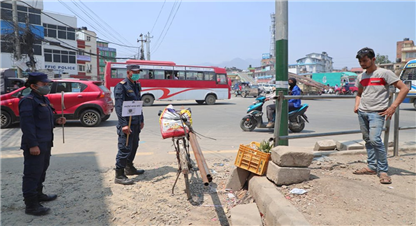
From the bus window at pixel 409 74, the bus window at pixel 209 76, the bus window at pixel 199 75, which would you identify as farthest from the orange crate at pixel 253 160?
the bus window at pixel 209 76

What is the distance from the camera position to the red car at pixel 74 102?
29.8 feet

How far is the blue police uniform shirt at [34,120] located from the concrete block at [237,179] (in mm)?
2379

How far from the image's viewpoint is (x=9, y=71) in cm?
1545

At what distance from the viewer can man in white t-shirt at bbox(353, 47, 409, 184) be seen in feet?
11.7

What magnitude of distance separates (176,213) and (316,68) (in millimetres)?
104517

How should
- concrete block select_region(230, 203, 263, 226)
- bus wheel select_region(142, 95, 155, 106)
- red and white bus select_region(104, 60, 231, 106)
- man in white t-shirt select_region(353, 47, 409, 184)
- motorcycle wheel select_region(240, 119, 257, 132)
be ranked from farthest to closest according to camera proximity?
bus wheel select_region(142, 95, 155, 106), red and white bus select_region(104, 60, 231, 106), motorcycle wheel select_region(240, 119, 257, 132), man in white t-shirt select_region(353, 47, 409, 184), concrete block select_region(230, 203, 263, 226)

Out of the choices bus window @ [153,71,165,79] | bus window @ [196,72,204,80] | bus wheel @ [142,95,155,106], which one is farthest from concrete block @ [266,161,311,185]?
bus window @ [196,72,204,80]

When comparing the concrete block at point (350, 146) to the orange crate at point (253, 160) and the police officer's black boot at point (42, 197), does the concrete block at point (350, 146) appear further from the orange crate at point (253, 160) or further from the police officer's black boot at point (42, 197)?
the police officer's black boot at point (42, 197)

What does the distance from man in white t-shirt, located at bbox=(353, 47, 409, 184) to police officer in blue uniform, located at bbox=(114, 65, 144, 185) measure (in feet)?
10.5

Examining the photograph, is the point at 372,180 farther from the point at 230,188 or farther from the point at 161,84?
the point at 161,84

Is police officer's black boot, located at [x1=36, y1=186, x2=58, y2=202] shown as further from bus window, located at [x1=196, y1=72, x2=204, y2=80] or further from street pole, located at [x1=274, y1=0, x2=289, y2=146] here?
bus window, located at [x1=196, y1=72, x2=204, y2=80]

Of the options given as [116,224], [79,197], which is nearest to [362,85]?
[116,224]

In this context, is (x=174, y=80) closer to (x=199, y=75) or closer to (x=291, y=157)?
(x=199, y=75)

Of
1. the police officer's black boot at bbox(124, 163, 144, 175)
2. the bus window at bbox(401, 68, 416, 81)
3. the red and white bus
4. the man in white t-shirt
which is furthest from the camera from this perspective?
the red and white bus
